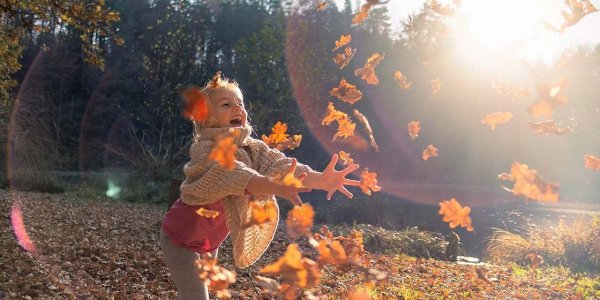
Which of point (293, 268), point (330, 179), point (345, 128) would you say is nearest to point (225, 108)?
point (330, 179)

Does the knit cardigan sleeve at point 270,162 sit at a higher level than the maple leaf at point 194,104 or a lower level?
lower

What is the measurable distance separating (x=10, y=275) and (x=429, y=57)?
58.4 ft

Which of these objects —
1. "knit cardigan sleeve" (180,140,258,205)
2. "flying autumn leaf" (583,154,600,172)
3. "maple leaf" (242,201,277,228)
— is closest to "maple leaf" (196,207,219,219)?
"knit cardigan sleeve" (180,140,258,205)

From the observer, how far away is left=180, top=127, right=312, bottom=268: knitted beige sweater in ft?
8.04

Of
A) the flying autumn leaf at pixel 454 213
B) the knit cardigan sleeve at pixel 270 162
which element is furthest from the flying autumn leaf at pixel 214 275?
the flying autumn leaf at pixel 454 213

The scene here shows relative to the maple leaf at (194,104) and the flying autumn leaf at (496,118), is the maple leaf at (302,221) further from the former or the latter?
the flying autumn leaf at (496,118)

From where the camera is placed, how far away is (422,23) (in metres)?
20.3

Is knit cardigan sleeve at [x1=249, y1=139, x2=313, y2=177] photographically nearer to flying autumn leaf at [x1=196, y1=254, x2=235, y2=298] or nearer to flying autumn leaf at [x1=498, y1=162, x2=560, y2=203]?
flying autumn leaf at [x1=196, y1=254, x2=235, y2=298]

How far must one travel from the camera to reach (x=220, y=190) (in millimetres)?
2479

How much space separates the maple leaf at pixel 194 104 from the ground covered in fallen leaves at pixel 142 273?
1441 mm

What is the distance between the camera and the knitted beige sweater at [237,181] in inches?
96.4

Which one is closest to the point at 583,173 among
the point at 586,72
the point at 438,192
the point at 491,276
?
the point at 586,72

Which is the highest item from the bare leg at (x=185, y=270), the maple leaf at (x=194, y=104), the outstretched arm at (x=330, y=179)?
the maple leaf at (x=194, y=104)

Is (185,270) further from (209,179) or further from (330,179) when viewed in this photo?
(330,179)
